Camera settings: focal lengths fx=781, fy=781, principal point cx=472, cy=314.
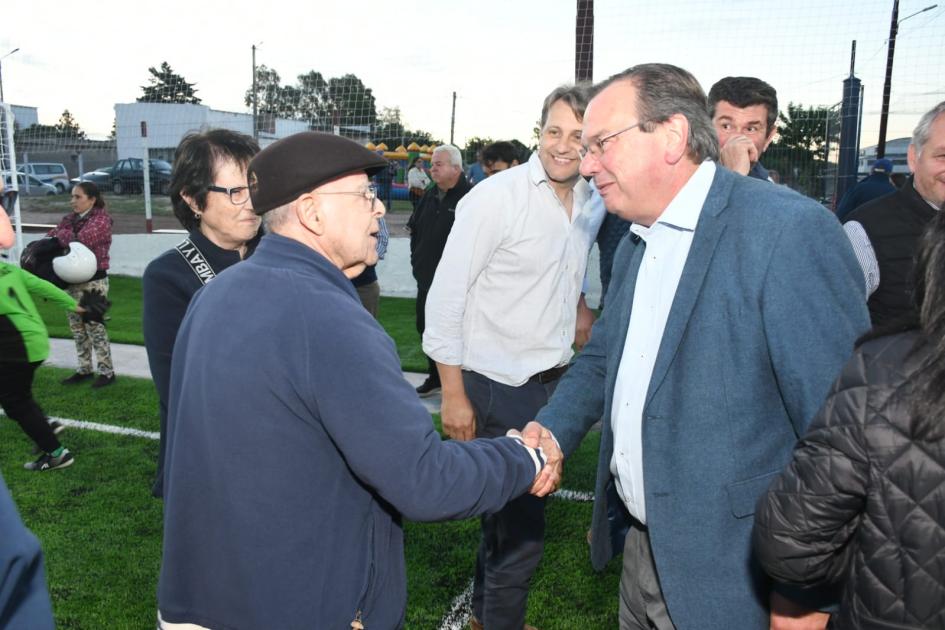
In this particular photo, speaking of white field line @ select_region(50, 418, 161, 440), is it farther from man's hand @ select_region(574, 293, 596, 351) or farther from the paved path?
man's hand @ select_region(574, 293, 596, 351)

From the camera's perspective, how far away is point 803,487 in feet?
5.07

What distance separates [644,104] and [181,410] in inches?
56.7

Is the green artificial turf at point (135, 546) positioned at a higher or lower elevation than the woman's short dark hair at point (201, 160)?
lower

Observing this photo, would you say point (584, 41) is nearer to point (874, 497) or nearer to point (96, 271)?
point (96, 271)

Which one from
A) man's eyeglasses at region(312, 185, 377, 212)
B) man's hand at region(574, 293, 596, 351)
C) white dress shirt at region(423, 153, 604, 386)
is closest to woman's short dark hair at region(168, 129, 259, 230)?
white dress shirt at region(423, 153, 604, 386)

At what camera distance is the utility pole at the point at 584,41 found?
642 cm

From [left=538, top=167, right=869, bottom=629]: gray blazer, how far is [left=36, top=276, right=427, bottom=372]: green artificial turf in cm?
646

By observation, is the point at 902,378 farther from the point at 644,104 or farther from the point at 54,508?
the point at 54,508

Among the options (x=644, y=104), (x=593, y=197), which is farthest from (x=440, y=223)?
(x=644, y=104)

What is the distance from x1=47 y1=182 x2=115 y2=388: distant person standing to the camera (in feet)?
25.5

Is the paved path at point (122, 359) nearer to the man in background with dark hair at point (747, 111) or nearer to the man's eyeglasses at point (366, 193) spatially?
the man in background with dark hair at point (747, 111)

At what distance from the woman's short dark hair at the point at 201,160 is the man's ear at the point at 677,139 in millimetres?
1605

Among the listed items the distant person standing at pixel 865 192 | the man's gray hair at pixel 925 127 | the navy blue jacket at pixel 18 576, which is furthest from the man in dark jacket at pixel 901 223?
the navy blue jacket at pixel 18 576

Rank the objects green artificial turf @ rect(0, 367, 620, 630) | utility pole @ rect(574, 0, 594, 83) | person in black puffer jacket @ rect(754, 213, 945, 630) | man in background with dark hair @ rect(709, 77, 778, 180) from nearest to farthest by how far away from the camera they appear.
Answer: person in black puffer jacket @ rect(754, 213, 945, 630) → man in background with dark hair @ rect(709, 77, 778, 180) → green artificial turf @ rect(0, 367, 620, 630) → utility pole @ rect(574, 0, 594, 83)
